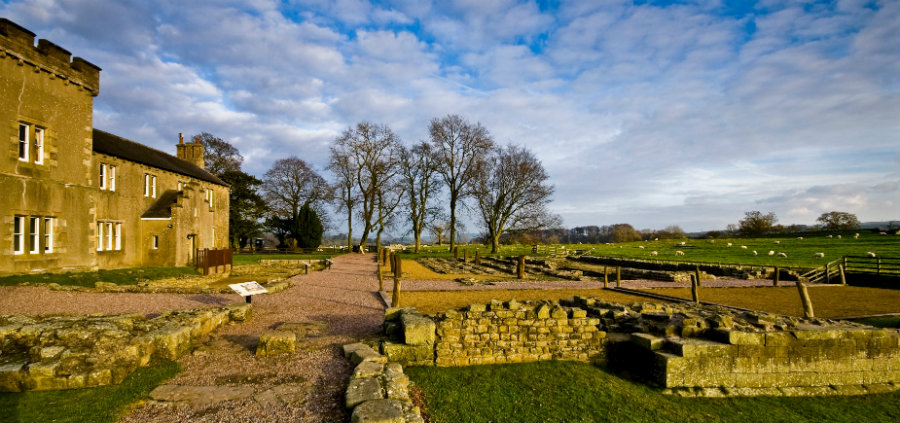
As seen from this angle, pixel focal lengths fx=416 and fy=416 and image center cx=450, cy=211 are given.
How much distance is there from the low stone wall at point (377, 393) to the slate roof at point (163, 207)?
930 inches

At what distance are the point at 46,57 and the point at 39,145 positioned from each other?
12.7 feet

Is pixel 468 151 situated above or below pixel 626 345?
above

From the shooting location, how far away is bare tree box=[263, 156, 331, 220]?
5447 centimetres

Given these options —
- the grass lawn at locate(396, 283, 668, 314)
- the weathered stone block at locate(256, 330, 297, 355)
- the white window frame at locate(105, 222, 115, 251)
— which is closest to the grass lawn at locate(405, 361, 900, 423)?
the weathered stone block at locate(256, 330, 297, 355)

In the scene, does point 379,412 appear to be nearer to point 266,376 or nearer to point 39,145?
point 266,376

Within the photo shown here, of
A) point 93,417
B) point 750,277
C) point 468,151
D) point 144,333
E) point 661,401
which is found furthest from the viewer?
point 468,151

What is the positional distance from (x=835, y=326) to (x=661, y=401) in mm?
4907

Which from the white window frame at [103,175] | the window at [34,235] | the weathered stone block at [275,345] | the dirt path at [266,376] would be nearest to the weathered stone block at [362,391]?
the dirt path at [266,376]

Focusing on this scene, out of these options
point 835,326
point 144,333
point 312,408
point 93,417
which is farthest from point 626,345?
point 144,333

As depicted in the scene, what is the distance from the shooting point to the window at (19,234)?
663 inches

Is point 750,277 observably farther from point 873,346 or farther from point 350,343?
point 350,343

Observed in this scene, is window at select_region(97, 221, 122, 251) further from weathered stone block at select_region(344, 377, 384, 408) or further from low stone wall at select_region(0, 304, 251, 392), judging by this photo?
weathered stone block at select_region(344, 377, 384, 408)

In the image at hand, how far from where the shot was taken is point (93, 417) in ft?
17.3

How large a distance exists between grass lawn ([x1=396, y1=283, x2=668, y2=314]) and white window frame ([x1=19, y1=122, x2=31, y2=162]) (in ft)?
52.9
